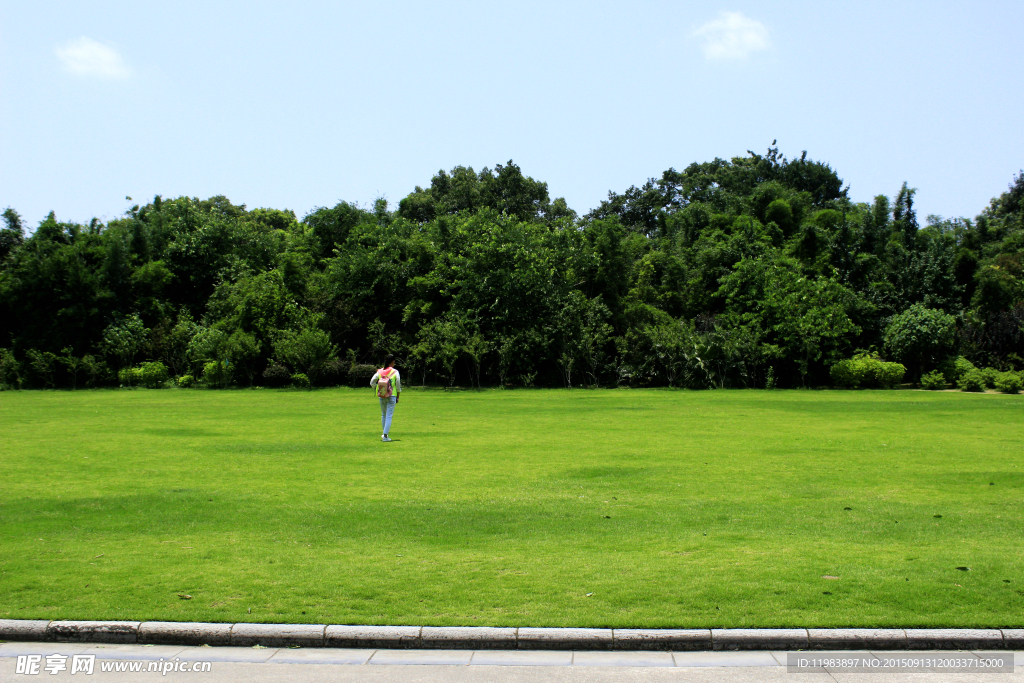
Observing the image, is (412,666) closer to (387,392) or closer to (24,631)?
(24,631)

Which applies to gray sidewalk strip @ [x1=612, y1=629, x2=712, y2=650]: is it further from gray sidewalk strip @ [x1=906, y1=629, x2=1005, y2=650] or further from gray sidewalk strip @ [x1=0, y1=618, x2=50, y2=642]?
gray sidewalk strip @ [x1=0, y1=618, x2=50, y2=642]

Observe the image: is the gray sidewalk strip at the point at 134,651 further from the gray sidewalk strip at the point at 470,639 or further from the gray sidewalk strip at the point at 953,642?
the gray sidewalk strip at the point at 953,642

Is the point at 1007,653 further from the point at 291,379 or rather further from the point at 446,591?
the point at 291,379

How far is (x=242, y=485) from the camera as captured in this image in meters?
11.0

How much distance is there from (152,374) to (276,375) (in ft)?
20.8

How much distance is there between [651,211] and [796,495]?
6016 centimetres

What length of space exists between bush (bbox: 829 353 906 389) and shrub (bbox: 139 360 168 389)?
110 feet

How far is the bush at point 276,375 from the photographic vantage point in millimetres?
37600

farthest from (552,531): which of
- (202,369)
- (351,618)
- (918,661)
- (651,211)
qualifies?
(651,211)

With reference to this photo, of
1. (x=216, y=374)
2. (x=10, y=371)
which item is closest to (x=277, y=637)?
(x=216, y=374)

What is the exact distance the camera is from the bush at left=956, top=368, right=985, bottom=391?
32.5m

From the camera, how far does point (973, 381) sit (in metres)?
32.5

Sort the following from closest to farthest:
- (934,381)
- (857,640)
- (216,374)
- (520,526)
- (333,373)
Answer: (857,640), (520,526), (934,381), (216,374), (333,373)

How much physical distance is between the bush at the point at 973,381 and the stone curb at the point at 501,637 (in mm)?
31920
